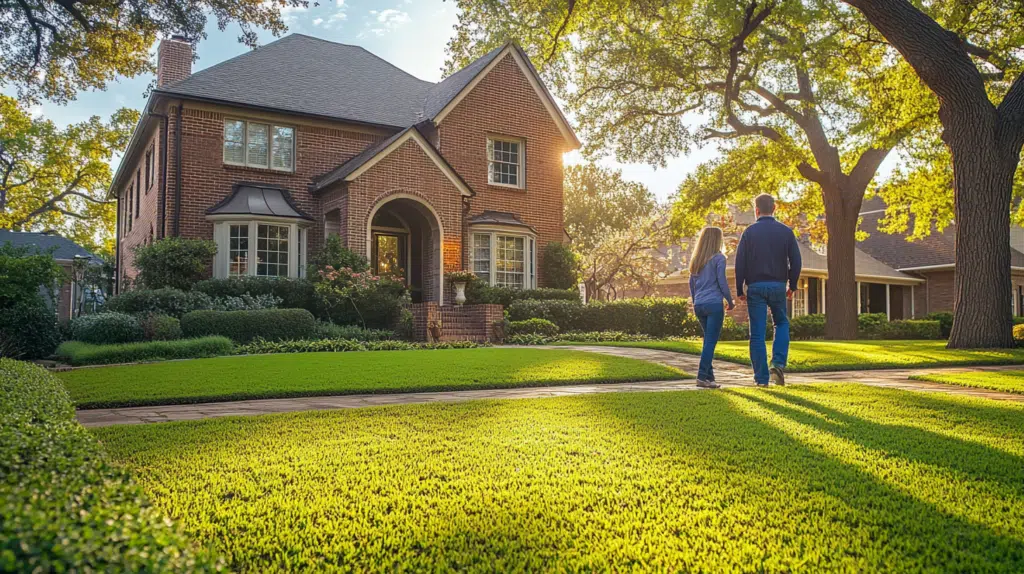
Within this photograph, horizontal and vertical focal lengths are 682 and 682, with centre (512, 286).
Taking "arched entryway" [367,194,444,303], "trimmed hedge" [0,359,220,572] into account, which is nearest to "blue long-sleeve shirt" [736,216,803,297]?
"trimmed hedge" [0,359,220,572]

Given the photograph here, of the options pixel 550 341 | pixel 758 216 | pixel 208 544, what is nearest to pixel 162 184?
pixel 550 341

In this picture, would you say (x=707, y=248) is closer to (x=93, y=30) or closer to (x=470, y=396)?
(x=470, y=396)

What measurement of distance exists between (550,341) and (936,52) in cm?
967

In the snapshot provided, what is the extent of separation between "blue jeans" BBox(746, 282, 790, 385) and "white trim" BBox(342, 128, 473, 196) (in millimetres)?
12209

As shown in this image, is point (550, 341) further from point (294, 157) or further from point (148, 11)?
point (148, 11)

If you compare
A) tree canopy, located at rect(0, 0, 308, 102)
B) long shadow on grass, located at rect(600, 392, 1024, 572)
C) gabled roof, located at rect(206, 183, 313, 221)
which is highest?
tree canopy, located at rect(0, 0, 308, 102)

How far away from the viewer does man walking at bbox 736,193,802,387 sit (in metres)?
7.14

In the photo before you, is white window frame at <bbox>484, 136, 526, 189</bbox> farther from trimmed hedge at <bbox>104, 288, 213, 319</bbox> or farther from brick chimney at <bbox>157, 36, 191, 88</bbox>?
brick chimney at <bbox>157, 36, 191, 88</bbox>

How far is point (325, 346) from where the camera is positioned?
13320 millimetres

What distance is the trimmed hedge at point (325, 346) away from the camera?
42.5 ft

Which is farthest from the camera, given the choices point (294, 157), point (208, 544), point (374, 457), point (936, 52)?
point (294, 157)

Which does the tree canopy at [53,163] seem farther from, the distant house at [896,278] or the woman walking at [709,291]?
the woman walking at [709,291]

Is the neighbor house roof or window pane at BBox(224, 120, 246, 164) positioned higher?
window pane at BBox(224, 120, 246, 164)

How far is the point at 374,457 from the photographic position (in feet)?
12.2
